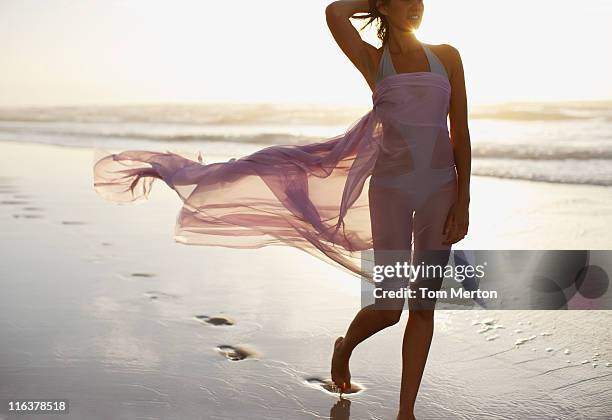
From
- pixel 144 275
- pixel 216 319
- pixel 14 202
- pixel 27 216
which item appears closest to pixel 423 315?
pixel 216 319

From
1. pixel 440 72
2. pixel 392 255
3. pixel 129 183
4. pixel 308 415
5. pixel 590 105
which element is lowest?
pixel 308 415

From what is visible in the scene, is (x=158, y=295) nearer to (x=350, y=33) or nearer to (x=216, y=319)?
(x=216, y=319)

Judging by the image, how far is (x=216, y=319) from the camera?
5.22 metres

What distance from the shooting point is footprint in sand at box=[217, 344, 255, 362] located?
455 cm

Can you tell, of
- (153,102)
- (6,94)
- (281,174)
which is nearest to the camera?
(281,174)

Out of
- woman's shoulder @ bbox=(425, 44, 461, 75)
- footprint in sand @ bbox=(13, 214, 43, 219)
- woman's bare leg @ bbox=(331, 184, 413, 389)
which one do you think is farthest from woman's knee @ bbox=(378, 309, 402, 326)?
footprint in sand @ bbox=(13, 214, 43, 219)

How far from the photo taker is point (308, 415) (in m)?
3.85

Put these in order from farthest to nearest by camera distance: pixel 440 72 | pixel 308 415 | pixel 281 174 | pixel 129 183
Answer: pixel 129 183, pixel 281 174, pixel 308 415, pixel 440 72

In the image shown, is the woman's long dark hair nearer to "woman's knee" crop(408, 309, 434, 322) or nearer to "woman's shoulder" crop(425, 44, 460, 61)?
"woman's shoulder" crop(425, 44, 460, 61)

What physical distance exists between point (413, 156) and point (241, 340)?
1.86 m

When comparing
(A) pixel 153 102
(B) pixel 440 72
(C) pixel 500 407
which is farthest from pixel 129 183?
(A) pixel 153 102

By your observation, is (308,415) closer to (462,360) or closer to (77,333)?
(462,360)

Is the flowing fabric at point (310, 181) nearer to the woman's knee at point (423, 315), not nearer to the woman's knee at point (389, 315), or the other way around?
the woman's knee at point (389, 315)

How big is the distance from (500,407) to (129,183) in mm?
2363
